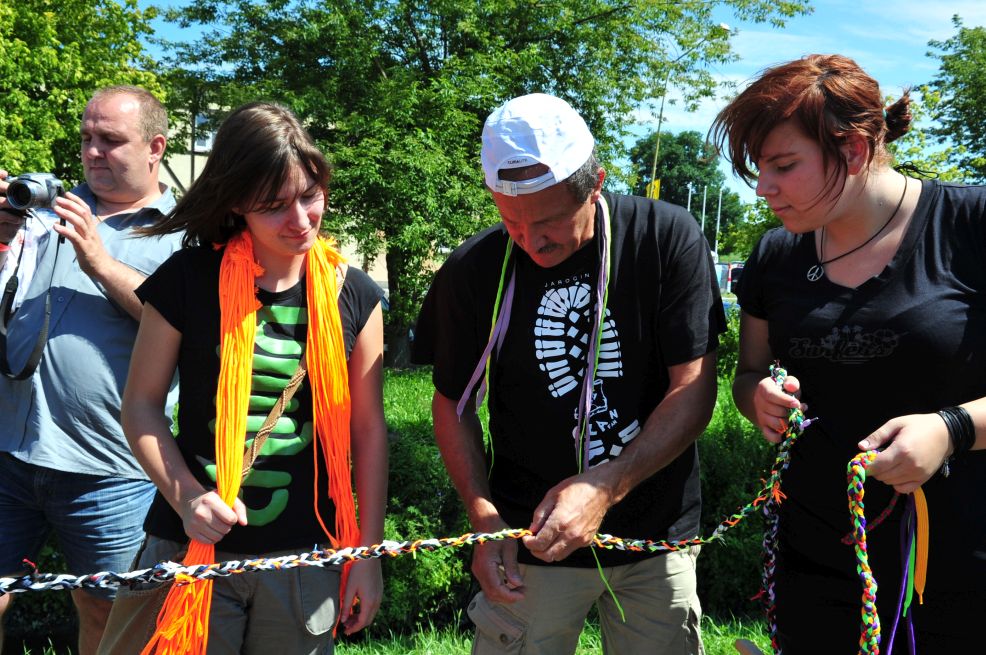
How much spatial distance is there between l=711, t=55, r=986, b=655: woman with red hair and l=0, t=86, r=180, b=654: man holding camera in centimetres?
206

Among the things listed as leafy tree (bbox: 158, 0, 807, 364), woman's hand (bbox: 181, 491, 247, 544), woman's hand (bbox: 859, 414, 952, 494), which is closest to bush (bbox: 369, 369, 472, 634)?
woman's hand (bbox: 181, 491, 247, 544)

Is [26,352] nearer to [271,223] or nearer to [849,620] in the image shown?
[271,223]

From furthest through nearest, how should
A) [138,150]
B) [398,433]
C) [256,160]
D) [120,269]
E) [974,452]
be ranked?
[398,433], [138,150], [120,269], [256,160], [974,452]

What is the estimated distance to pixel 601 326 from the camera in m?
2.20

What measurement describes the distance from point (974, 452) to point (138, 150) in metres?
2.82

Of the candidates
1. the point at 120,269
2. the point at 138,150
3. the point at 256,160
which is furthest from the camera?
the point at 138,150

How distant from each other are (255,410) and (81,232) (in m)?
1.05

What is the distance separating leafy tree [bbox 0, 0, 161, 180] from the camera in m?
12.7

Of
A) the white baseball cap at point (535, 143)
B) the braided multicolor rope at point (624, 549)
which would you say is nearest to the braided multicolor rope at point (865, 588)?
the braided multicolor rope at point (624, 549)

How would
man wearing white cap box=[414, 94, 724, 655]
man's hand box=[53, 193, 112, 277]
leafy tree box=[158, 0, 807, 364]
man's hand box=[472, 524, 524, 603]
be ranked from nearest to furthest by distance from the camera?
1. man wearing white cap box=[414, 94, 724, 655]
2. man's hand box=[472, 524, 524, 603]
3. man's hand box=[53, 193, 112, 277]
4. leafy tree box=[158, 0, 807, 364]

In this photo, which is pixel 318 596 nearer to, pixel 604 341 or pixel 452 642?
pixel 604 341

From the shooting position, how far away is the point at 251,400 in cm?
217

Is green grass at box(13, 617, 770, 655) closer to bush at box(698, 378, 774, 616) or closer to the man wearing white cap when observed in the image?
bush at box(698, 378, 774, 616)

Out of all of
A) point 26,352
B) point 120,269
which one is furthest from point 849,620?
point 26,352
